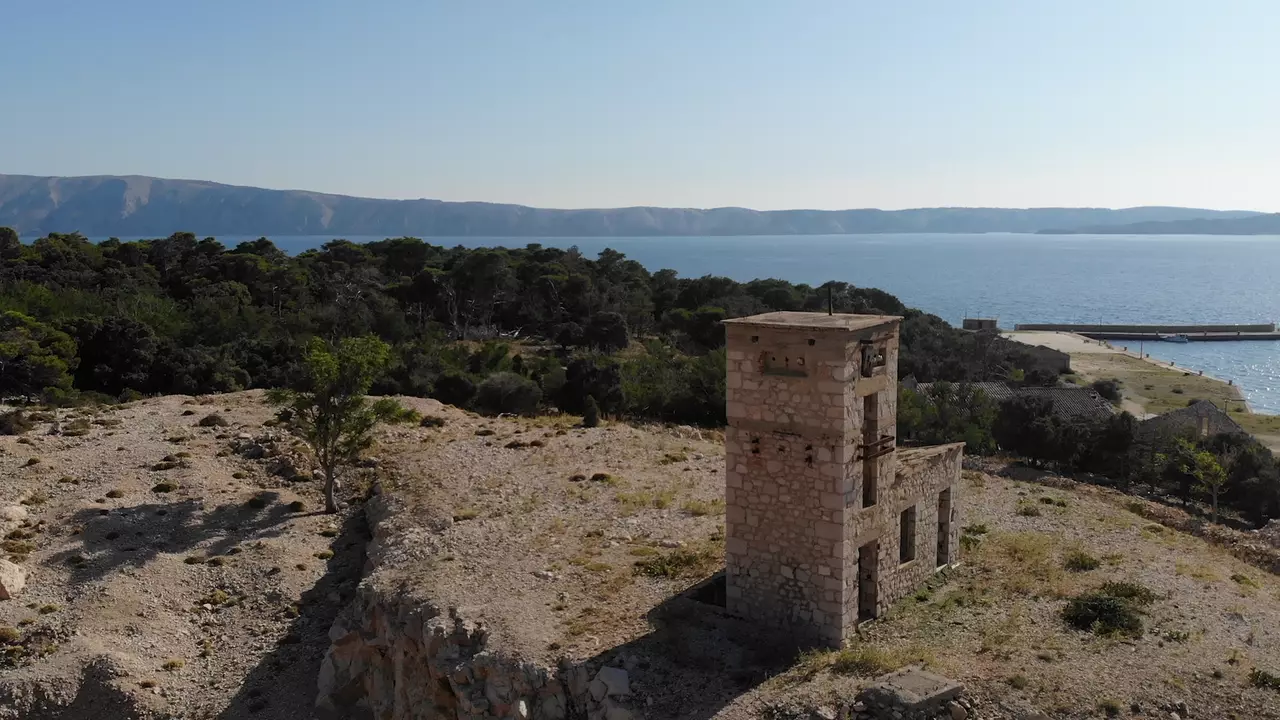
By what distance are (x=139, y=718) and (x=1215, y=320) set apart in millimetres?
141619

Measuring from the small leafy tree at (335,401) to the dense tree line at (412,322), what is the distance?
1113 mm

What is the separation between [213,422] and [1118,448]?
2861 cm

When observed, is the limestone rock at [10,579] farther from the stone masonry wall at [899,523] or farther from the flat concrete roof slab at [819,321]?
the stone masonry wall at [899,523]

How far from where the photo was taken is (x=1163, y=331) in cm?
10462

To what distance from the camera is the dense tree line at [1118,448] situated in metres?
27.8

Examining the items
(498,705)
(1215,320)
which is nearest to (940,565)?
(498,705)

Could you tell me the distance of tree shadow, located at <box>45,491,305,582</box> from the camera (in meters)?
18.6

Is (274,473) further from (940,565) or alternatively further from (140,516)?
(940,565)

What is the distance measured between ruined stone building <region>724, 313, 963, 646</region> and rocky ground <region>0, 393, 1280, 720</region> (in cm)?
66

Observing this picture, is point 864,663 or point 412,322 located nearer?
point 864,663

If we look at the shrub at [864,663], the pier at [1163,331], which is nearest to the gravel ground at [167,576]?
the shrub at [864,663]

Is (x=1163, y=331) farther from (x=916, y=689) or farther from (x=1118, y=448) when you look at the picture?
(x=916, y=689)

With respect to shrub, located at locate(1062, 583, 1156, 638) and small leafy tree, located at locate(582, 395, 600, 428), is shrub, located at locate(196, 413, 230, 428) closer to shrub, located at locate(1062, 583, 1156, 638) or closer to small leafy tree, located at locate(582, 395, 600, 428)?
small leafy tree, located at locate(582, 395, 600, 428)

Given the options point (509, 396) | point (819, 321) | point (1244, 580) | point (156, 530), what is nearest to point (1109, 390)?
point (509, 396)
